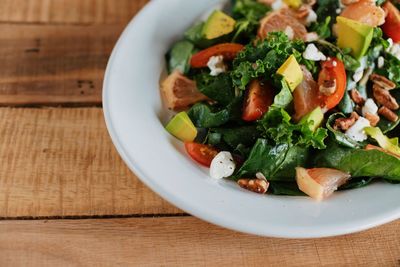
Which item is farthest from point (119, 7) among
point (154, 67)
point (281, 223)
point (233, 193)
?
point (281, 223)

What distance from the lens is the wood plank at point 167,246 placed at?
2219 mm

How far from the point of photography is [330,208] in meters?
2.17

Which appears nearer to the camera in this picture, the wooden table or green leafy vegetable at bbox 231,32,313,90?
the wooden table

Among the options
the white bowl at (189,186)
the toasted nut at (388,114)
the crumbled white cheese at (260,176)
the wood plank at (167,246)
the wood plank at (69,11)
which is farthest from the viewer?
the wood plank at (69,11)

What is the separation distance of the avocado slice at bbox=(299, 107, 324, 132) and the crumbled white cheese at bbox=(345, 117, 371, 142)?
12cm

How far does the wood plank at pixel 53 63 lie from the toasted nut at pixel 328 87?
103 cm

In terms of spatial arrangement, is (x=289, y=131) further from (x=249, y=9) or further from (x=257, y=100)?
(x=249, y=9)

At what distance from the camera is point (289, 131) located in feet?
7.54

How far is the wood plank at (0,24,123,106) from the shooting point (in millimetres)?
2898

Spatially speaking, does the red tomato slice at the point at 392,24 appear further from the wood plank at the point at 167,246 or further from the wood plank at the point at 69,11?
the wood plank at the point at 69,11

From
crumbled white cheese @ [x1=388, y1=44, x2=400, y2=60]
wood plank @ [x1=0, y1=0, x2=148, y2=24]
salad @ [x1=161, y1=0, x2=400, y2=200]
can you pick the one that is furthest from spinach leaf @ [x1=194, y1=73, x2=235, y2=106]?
wood plank @ [x1=0, y1=0, x2=148, y2=24]

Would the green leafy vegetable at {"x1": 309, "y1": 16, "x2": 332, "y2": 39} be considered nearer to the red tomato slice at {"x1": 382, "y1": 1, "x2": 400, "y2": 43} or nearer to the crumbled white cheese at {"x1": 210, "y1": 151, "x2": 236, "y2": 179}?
the red tomato slice at {"x1": 382, "y1": 1, "x2": 400, "y2": 43}

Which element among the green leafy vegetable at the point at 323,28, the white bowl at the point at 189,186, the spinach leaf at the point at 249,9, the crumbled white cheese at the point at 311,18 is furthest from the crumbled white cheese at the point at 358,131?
the spinach leaf at the point at 249,9

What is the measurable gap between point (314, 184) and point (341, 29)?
71 cm
